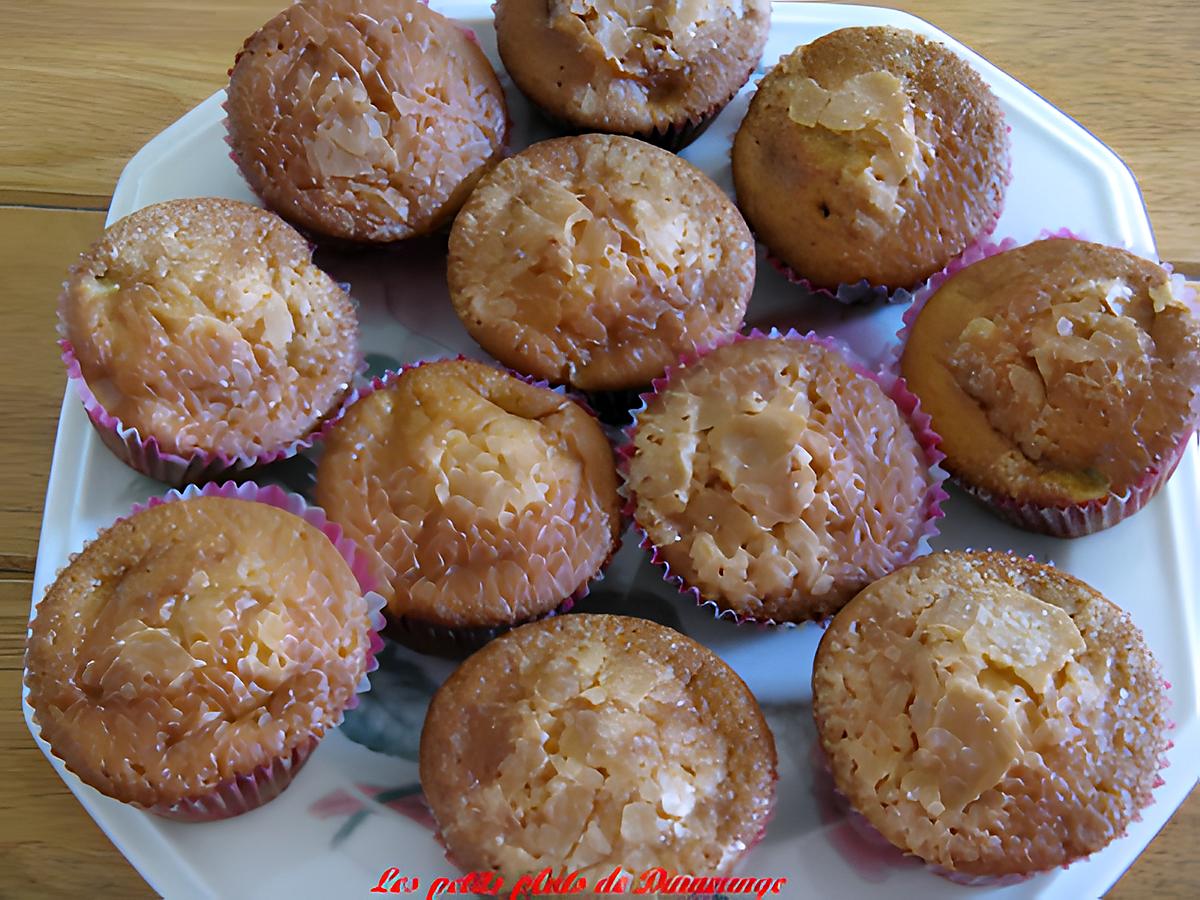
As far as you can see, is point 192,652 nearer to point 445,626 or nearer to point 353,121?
point 445,626

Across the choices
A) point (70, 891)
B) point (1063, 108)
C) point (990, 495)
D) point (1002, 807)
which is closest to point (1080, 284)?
point (990, 495)

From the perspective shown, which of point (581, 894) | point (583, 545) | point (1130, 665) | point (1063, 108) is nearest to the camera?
point (581, 894)

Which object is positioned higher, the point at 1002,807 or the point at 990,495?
the point at 990,495

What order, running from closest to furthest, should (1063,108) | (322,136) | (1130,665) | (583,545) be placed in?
1. (1130,665)
2. (583,545)
3. (322,136)
4. (1063,108)

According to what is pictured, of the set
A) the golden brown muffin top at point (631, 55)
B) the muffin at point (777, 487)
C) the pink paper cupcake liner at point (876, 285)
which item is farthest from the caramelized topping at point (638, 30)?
the muffin at point (777, 487)

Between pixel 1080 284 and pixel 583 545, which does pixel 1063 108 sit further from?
pixel 583 545

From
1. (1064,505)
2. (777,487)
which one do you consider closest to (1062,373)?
(1064,505)

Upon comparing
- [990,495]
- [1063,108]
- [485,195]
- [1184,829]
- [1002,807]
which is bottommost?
[1184,829]
